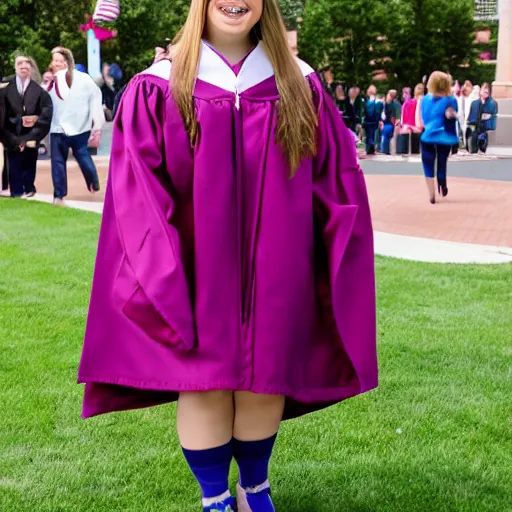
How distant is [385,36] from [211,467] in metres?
43.8

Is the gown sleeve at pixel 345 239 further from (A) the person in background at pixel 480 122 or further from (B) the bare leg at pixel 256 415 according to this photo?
(A) the person in background at pixel 480 122

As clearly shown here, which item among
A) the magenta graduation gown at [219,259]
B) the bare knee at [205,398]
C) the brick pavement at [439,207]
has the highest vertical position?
the magenta graduation gown at [219,259]

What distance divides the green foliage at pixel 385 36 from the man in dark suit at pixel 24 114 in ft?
102

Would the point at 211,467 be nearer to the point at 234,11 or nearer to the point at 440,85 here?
the point at 234,11

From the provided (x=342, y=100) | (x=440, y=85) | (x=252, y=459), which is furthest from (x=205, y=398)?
(x=342, y=100)

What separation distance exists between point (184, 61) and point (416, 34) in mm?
43953

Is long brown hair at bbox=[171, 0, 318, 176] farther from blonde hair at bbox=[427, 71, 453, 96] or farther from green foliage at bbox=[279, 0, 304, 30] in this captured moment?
green foliage at bbox=[279, 0, 304, 30]

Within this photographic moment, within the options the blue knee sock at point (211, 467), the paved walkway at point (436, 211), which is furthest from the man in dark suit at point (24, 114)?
the blue knee sock at point (211, 467)

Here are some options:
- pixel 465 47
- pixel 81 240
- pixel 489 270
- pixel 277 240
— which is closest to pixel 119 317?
pixel 277 240

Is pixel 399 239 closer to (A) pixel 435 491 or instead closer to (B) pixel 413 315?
(B) pixel 413 315

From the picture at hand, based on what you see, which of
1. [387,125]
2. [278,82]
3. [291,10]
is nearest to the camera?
[278,82]

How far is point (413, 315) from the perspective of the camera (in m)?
6.24

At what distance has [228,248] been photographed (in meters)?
2.77

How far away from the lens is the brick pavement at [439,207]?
33.6ft
